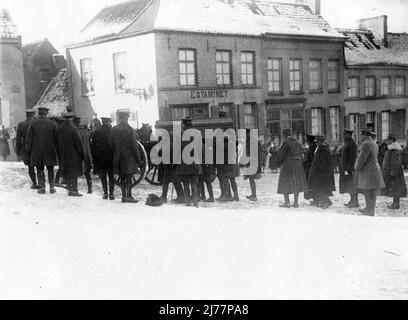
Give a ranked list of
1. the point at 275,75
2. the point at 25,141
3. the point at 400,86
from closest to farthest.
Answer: the point at 25,141, the point at 275,75, the point at 400,86

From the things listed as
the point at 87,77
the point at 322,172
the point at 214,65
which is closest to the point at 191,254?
the point at 322,172

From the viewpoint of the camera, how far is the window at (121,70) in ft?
65.6

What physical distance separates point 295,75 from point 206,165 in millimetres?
15172

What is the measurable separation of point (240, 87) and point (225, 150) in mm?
11633

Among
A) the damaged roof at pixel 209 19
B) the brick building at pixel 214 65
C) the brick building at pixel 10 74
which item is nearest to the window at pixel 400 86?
the brick building at pixel 214 65

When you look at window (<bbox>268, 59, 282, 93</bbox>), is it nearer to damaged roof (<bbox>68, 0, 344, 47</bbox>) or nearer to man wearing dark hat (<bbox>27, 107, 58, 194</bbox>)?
damaged roof (<bbox>68, 0, 344, 47</bbox>)

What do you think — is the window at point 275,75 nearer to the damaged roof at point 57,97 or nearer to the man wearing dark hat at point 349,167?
the damaged roof at point 57,97

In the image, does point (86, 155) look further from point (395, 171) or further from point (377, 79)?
point (377, 79)

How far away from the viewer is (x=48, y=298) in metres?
4.50

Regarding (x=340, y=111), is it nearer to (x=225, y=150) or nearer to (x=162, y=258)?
(x=225, y=150)

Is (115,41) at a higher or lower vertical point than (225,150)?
higher

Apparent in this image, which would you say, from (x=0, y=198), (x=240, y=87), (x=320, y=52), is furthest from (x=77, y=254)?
(x=320, y=52)

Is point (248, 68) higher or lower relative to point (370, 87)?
higher

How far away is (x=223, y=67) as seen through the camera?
21.3 meters
